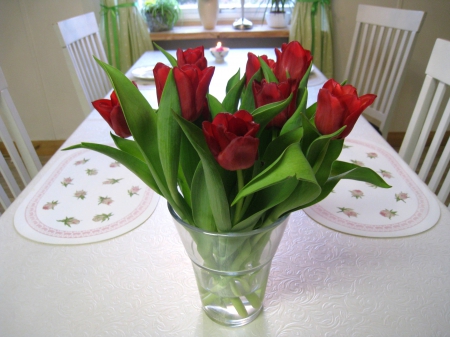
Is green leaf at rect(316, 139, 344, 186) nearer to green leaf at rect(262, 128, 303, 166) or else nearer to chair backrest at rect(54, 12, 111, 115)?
green leaf at rect(262, 128, 303, 166)

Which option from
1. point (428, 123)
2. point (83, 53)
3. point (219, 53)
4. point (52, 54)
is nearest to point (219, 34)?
point (219, 53)

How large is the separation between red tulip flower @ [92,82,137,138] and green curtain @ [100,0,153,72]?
1.88 metres

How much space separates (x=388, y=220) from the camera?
676 mm

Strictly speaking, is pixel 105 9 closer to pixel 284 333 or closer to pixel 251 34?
pixel 251 34

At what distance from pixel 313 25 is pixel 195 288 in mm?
1915

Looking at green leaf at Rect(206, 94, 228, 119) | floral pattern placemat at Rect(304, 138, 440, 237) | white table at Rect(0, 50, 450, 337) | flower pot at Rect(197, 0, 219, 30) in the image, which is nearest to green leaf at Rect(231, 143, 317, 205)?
green leaf at Rect(206, 94, 228, 119)

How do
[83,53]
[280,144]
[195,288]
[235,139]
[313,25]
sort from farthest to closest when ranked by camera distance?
[313,25]
[83,53]
[195,288]
[280,144]
[235,139]

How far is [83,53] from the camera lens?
149cm

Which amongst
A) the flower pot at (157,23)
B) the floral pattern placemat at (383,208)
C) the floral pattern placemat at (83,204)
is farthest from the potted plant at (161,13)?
the floral pattern placemat at (383,208)

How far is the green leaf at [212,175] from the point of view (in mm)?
311

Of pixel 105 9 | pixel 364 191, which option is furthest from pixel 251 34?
pixel 364 191

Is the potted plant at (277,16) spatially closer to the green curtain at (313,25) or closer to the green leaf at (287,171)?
the green curtain at (313,25)

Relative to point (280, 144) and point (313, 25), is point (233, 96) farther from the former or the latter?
point (313, 25)

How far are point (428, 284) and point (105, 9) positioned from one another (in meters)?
2.15
